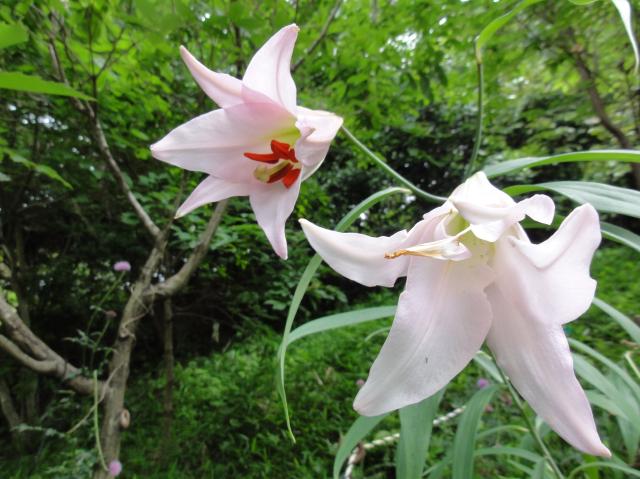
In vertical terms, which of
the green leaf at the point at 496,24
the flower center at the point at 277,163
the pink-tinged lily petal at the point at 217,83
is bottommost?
the flower center at the point at 277,163

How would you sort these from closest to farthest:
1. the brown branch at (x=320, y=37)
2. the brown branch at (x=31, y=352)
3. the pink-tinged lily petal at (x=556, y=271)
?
the pink-tinged lily petal at (x=556, y=271), the brown branch at (x=31, y=352), the brown branch at (x=320, y=37)

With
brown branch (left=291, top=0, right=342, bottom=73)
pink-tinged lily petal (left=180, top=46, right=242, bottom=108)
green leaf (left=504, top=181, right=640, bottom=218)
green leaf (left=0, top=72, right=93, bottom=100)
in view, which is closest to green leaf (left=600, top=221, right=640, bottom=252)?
green leaf (left=504, top=181, right=640, bottom=218)

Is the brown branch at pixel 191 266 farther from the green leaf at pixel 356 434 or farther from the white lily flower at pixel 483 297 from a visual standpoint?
the white lily flower at pixel 483 297

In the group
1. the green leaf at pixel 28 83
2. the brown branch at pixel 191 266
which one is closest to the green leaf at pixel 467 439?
the green leaf at pixel 28 83

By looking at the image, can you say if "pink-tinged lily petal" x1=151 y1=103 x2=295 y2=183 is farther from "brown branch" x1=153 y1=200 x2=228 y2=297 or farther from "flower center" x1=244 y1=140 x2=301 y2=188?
"brown branch" x1=153 y1=200 x2=228 y2=297

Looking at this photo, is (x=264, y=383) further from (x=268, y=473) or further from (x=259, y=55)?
(x=259, y=55)

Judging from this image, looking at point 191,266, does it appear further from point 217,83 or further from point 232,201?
point 217,83

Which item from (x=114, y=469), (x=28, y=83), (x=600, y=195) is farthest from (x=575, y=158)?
(x=114, y=469)
